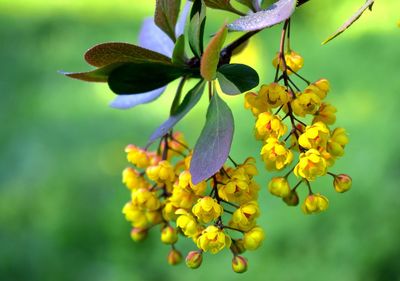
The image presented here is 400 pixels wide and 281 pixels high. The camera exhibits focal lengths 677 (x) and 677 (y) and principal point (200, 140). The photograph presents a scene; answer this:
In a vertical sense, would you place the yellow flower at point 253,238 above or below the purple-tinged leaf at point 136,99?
below

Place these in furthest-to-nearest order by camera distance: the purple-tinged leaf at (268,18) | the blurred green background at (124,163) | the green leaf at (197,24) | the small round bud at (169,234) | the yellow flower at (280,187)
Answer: the blurred green background at (124,163), the small round bud at (169,234), the yellow flower at (280,187), the green leaf at (197,24), the purple-tinged leaf at (268,18)

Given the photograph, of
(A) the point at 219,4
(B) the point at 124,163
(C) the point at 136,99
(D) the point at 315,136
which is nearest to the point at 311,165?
(D) the point at 315,136

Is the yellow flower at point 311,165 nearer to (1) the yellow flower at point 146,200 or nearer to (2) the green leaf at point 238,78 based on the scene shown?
(2) the green leaf at point 238,78

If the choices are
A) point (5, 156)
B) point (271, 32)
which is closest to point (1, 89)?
point (5, 156)

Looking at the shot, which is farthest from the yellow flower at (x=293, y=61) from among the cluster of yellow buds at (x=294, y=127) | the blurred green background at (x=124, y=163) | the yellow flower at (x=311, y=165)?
the blurred green background at (x=124, y=163)

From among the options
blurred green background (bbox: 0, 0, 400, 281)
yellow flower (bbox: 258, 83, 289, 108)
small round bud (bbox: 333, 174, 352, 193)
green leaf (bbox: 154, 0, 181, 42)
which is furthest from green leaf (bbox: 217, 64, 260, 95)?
blurred green background (bbox: 0, 0, 400, 281)

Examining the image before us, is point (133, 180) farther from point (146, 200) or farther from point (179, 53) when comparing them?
point (179, 53)

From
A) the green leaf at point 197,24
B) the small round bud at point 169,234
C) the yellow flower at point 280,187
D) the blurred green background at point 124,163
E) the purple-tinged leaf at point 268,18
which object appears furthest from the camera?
the blurred green background at point 124,163
